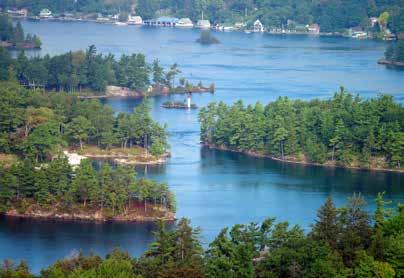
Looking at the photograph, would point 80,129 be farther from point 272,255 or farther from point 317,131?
point 272,255

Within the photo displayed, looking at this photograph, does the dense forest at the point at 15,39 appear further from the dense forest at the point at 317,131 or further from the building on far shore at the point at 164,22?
the dense forest at the point at 317,131

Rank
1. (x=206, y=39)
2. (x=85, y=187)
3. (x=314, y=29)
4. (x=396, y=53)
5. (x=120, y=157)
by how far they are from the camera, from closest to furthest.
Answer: (x=85, y=187), (x=120, y=157), (x=396, y=53), (x=206, y=39), (x=314, y=29)

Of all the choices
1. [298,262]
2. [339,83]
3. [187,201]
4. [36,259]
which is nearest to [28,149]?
[187,201]

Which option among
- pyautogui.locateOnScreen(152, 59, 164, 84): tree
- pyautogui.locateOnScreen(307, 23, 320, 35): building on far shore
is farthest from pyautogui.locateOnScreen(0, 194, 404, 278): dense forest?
pyautogui.locateOnScreen(307, 23, 320, 35): building on far shore

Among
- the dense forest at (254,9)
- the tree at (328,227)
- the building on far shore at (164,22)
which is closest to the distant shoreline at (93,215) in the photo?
the tree at (328,227)

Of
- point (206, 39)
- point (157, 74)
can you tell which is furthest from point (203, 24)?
point (157, 74)

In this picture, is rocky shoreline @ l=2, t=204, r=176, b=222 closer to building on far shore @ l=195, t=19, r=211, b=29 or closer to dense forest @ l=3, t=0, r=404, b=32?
dense forest @ l=3, t=0, r=404, b=32
